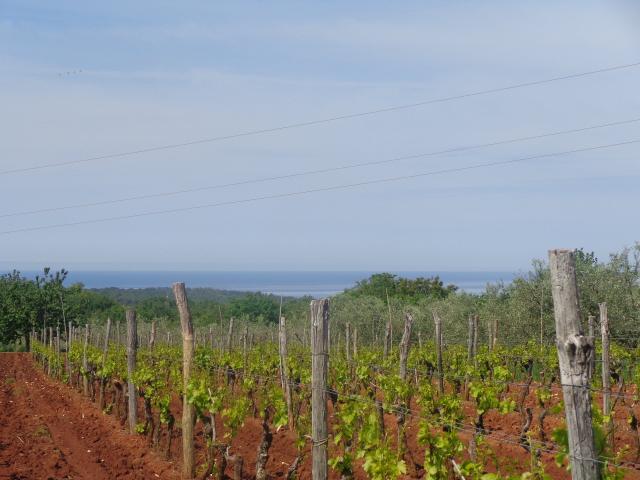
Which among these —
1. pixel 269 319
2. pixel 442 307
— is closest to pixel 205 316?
pixel 269 319

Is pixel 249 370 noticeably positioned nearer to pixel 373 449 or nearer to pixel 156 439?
pixel 156 439

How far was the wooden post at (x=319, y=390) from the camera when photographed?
327 inches

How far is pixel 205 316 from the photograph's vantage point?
230ft

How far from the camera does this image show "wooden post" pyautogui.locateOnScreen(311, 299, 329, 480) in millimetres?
8312

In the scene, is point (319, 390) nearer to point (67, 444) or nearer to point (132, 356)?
point (132, 356)

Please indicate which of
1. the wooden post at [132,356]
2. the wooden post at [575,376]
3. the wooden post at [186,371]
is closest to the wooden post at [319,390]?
the wooden post at [186,371]

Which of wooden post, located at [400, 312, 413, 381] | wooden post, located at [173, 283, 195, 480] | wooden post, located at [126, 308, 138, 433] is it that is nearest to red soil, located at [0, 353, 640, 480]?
wooden post, located at [173, 283, 195, 480]

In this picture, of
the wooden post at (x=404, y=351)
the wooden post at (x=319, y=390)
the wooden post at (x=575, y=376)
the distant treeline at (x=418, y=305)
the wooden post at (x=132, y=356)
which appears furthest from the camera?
the distant treeline at (x=418, y=305)

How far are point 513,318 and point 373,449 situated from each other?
68.5 ft

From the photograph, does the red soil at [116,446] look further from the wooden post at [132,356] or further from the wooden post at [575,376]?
the wooden post at [575,376]

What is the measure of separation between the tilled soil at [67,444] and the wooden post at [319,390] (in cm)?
376

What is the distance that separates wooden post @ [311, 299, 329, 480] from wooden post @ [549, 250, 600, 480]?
3571 mm

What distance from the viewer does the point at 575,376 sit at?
5051 mm

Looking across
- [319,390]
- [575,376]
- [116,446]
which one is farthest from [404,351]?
[575,376]
